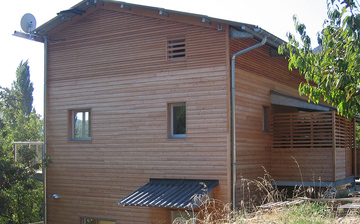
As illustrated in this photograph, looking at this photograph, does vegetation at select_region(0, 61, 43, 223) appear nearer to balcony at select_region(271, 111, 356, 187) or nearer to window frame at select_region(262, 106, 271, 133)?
window frame at select_region(262, 106, 271, 133)

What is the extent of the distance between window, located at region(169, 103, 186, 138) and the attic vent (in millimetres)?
1460

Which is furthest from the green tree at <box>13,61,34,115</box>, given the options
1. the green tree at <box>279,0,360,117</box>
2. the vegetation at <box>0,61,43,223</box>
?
the green tree at <box>279,0,360,117</box>

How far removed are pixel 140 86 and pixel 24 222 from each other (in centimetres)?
853

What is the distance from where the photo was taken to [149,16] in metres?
13.8

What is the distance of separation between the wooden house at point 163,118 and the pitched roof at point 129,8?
37 millimetres

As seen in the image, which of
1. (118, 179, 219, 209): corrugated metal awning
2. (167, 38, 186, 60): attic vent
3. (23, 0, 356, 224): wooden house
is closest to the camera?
(118, 179, 219, 209): corrugated metal awning

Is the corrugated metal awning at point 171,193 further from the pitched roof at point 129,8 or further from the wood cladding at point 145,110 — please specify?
the pitched roof at point 129,8

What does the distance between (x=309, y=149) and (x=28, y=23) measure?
10199mm

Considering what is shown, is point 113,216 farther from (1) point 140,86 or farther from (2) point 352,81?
(2) point 352,81

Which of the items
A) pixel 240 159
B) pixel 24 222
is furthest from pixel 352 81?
pixel 24 222

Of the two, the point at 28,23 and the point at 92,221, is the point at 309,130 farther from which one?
the point at 28,23

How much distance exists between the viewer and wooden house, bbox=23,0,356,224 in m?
12.6

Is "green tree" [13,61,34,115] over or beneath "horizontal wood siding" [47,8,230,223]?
over

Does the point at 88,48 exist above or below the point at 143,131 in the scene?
above
